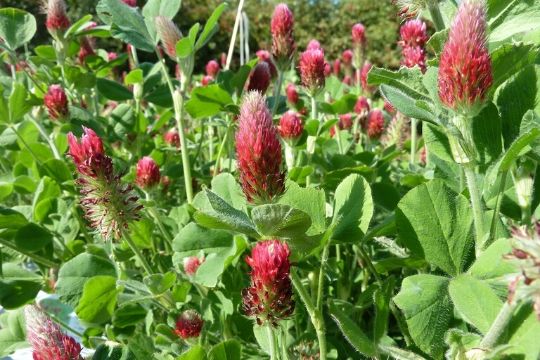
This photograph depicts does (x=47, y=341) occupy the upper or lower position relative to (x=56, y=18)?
lower

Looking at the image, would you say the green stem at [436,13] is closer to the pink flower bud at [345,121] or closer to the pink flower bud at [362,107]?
the pink flower bud at [362,107]

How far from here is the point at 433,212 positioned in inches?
37.2

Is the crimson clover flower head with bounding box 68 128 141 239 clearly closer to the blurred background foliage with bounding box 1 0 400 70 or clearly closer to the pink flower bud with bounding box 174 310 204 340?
the pink flower bud with bounding box 174 310 204 340

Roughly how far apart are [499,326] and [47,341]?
0.57 meters

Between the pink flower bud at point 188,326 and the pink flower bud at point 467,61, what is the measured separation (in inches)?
26.2

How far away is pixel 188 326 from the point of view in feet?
3.97

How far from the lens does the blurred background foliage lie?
33.1 feet

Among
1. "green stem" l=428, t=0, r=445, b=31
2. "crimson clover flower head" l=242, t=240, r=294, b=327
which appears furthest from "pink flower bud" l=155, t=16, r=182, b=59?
"crimson clover flower head" l=242, t=240, r=294, b=327

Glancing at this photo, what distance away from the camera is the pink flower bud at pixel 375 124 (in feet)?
7.78

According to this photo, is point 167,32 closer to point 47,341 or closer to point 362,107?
point 47,341

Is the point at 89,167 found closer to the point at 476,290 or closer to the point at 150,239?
the point at 150,239

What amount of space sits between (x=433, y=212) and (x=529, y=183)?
0.66ft

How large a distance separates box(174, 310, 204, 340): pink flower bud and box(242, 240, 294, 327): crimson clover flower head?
301 millimetres

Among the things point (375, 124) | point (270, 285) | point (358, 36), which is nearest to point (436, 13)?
point (270, 285)
